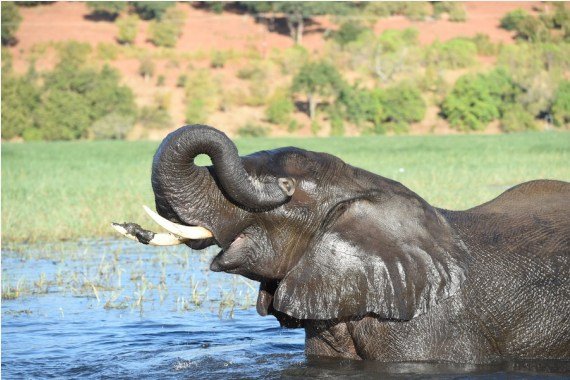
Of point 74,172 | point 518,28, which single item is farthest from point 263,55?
point 74,172

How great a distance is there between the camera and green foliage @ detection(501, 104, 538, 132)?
191 feet

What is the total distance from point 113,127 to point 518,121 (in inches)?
825

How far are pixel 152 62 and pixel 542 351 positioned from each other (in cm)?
6354

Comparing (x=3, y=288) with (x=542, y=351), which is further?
(x=3, y=288)

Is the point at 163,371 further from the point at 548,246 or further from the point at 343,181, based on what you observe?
the point at 548,246

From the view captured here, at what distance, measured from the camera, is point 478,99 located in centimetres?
6003

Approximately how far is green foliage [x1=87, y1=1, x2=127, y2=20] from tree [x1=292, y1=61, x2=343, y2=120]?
903 inches

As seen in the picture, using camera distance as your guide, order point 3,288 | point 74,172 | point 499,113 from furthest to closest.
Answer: point 499,113 → point 74,172 → point 3,288

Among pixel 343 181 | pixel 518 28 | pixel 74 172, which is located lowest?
pixel 74 172

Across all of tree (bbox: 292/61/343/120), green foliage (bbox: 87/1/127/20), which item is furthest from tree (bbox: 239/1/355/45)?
tree (bbox: 292/61/343/120)

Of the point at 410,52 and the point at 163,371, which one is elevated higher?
the point at 410,52

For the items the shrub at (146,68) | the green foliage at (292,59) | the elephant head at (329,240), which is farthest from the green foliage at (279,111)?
the elephant head at (329,240)

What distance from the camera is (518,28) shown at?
A: 7631cm

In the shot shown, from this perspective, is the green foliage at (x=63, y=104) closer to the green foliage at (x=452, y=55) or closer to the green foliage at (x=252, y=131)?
the green foliage at (x=252, y=131)
